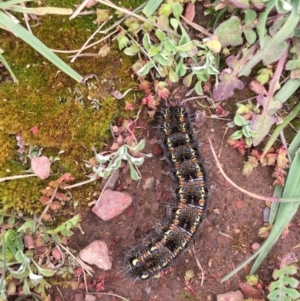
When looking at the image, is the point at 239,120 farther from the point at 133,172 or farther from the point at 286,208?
the point at 133,172

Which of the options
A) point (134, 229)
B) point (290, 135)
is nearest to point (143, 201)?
point (134, 229)

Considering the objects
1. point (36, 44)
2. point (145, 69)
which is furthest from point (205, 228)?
point (36, 44)

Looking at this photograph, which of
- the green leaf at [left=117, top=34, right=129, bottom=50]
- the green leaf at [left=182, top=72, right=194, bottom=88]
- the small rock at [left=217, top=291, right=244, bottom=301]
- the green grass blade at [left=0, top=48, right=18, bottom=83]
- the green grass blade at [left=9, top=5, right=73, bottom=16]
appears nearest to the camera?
the green grass blade at [left=9, top=5, right=73, bottom=16]

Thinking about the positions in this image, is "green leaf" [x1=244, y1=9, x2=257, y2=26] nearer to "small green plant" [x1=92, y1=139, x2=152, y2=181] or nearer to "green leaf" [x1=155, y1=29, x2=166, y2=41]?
"green leaf" [x1=155, y1=29, x2=166, y2=41]

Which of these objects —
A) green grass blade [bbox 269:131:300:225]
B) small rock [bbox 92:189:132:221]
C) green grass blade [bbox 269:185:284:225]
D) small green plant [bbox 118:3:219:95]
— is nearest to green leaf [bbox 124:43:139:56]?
small green plant [bbox 118:3:219:95]

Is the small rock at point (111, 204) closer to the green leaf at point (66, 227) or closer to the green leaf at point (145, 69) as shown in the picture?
the green leaf at point (66, 227)

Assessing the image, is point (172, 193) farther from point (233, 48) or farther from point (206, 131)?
point (233, 48)

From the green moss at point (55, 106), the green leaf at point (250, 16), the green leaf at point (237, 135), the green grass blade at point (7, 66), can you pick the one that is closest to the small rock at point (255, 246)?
the green leaf at point (237, 135)
